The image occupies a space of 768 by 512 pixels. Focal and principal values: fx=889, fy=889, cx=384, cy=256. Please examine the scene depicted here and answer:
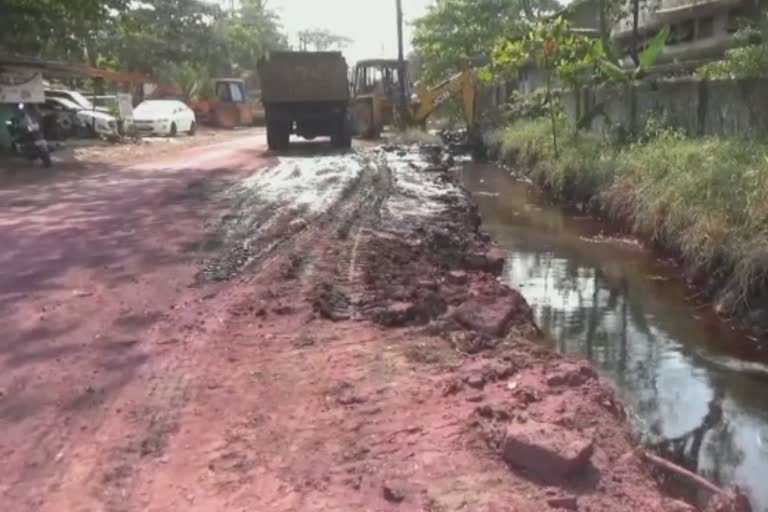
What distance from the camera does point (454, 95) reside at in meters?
26.2

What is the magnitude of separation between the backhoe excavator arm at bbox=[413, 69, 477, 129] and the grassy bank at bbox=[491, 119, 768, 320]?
8.62 meters

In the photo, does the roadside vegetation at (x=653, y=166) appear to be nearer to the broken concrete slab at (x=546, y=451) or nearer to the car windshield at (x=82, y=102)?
the broken concrete slab at (x=546, y=451)

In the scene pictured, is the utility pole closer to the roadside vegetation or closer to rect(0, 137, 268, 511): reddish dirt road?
the roadside vegetation

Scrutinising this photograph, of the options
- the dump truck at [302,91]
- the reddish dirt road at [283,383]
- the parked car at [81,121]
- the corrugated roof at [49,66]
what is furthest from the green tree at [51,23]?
the reddish dirt road at [283,383]

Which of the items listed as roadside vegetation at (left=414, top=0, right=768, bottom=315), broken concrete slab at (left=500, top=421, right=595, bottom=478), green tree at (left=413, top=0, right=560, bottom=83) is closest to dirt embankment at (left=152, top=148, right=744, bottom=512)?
broken concrete slab at (left=500, top=421, right=595, bottom=478)

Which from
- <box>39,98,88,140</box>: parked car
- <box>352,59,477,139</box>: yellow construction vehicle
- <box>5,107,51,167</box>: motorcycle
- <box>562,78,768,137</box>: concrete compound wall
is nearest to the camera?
<box>562,78,768,137</box>: concrete compound wall

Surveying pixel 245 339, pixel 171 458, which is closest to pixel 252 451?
pixel 171 458

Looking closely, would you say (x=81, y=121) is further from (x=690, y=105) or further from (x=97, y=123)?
(x=690, y=105)

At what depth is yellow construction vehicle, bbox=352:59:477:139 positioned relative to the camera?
25266 mm

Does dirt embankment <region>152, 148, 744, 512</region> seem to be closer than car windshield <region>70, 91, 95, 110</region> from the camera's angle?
Yes

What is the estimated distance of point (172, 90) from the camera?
42812 mm

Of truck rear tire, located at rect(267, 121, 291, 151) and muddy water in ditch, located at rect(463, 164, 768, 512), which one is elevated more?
truck rear tire, located at rect(267, 121, 291, 151)

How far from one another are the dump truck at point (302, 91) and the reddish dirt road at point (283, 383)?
42.0 ft

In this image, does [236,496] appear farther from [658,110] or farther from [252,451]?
[658,110]
